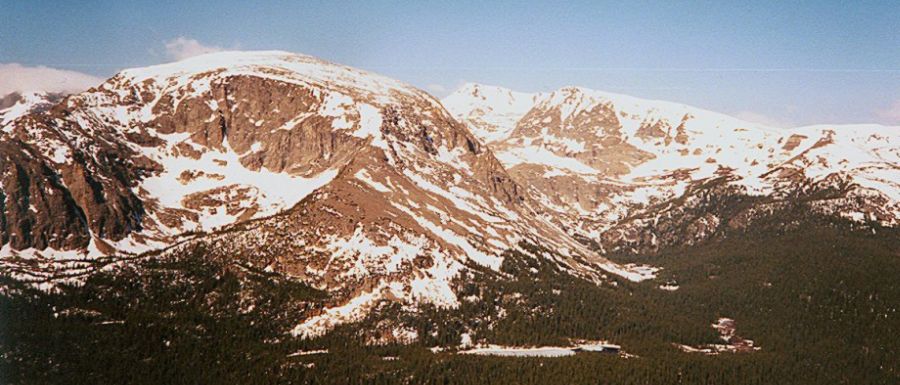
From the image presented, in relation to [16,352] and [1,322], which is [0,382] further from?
[16,352]

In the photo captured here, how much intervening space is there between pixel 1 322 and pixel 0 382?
34.6ft

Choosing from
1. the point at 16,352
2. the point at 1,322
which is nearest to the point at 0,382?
the point at 1,322

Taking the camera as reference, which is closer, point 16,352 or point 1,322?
point 1,322

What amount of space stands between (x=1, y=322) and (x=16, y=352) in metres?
80.5

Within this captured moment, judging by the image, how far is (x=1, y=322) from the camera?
126 m

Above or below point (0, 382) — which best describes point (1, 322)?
above

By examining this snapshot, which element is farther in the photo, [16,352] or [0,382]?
[16,352]

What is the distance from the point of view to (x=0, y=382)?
127625 millimetres

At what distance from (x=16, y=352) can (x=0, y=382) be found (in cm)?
7623
